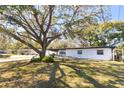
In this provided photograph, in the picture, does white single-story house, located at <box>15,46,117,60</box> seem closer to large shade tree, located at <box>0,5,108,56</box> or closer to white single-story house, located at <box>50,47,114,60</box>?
white single-story house, located at <box>50,47,114,60</box>

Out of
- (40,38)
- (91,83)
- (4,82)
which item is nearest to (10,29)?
(40,38)

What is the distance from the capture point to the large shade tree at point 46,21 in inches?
565

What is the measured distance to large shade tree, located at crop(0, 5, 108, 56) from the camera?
47.1 ft

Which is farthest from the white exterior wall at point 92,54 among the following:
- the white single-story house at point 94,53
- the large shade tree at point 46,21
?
the large shade tree at point 46,21

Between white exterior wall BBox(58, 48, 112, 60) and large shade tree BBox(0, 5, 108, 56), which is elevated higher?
large shade tree BBox(0, 5, 108, 56)

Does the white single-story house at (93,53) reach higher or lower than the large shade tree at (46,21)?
lower

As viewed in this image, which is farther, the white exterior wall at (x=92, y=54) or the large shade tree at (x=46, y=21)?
the white exterior wall at (x=92, y=54)

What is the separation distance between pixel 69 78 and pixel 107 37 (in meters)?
18.1

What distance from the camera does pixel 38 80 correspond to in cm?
916

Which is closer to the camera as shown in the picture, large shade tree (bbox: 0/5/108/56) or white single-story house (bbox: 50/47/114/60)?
large shade tree (bbox: 0/5/108/56)

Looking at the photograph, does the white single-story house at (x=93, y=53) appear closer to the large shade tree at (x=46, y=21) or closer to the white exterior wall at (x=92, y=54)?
the white exterior wall at (x=92, y=54)

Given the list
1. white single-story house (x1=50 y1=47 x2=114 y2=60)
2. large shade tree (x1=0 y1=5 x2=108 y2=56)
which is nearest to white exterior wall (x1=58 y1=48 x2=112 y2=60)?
white single-story house (x1=50 y1=47 x2=114 y2=60)

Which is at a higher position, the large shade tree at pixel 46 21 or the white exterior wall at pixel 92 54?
the large shade tree at pixel 46 21
